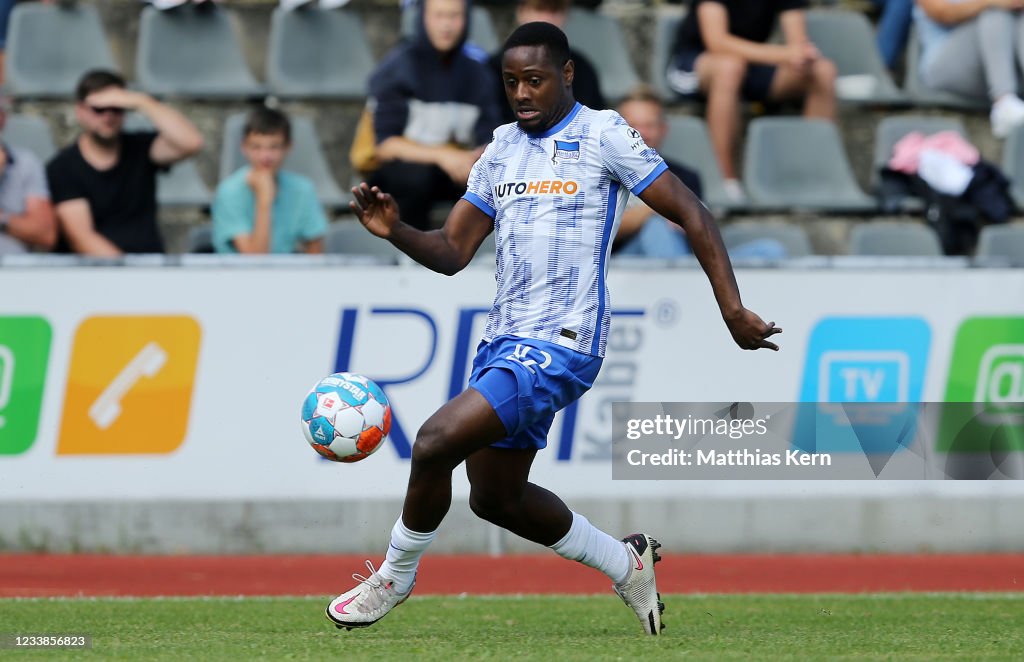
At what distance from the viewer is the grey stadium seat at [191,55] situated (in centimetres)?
1309

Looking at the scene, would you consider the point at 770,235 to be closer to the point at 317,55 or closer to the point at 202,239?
the point at 202,239

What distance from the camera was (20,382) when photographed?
948cm

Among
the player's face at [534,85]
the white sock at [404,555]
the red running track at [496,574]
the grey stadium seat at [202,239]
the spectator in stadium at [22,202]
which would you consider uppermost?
the player's face at [534,85]

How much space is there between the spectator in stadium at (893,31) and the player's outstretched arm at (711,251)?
30.3 ft

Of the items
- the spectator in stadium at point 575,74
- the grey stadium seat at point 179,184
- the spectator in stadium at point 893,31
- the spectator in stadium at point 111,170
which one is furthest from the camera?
the spectator in stadium at point 893,31

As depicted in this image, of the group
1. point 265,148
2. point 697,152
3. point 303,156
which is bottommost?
point 303,156

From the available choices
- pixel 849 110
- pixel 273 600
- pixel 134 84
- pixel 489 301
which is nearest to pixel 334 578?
pixel 273 600

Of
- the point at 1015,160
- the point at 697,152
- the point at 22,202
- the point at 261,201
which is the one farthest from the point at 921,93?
the point at 22,202

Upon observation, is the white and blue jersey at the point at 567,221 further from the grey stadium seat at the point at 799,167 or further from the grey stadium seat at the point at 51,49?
the grey stadium seat at the point at 51,49

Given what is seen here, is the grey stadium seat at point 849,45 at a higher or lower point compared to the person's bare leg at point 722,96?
higher

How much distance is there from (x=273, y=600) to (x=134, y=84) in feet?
21.3

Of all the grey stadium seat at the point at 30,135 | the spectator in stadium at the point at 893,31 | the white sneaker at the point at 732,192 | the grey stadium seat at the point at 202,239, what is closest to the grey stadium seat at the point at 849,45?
the spectator in stadium at the point at 893,31

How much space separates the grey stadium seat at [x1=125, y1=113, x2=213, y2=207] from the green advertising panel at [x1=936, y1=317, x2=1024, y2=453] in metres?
5.50

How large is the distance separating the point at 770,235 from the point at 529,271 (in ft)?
19.1
